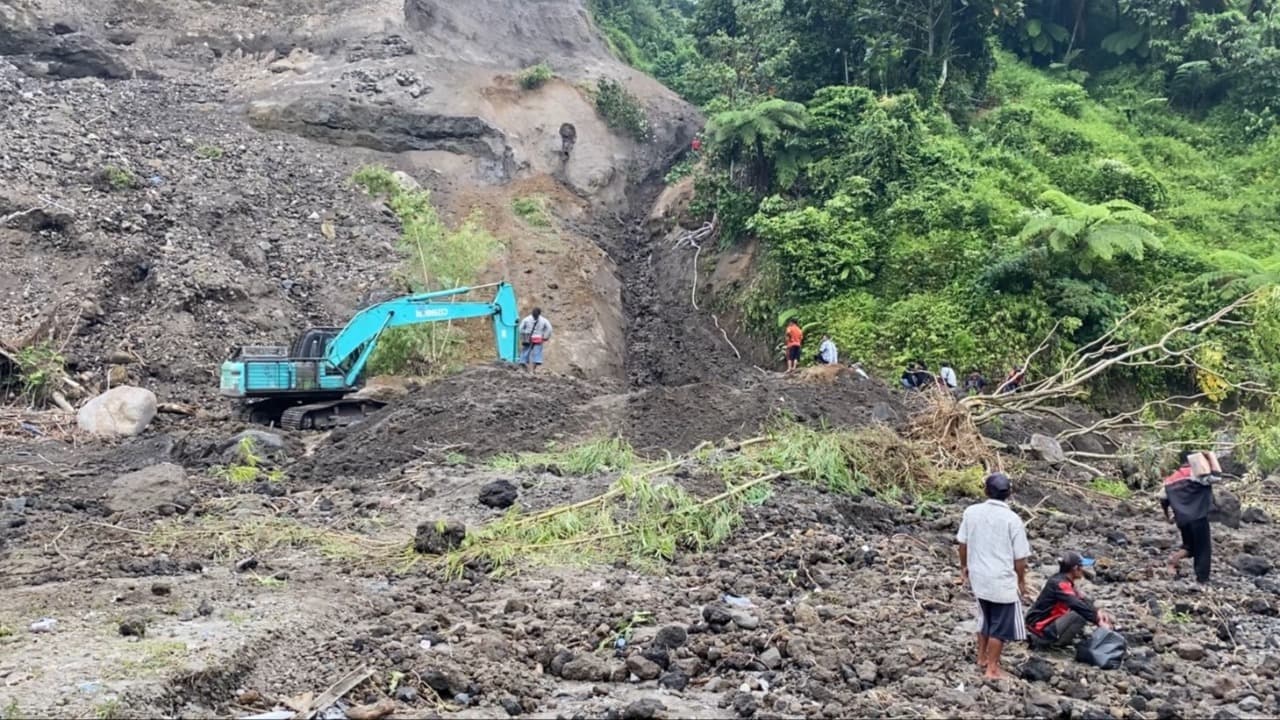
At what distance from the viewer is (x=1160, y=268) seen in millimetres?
19234

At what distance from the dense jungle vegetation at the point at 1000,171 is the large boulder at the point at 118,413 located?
35.5 ft

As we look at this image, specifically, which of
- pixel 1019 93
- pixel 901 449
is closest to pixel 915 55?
pixel 1019 93

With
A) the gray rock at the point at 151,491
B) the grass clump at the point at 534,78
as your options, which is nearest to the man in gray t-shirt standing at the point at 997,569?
the gray rock at the point at 151,491

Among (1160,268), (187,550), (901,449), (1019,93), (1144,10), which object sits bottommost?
(187,550)

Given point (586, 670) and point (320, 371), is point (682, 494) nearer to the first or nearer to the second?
point (586, 670)

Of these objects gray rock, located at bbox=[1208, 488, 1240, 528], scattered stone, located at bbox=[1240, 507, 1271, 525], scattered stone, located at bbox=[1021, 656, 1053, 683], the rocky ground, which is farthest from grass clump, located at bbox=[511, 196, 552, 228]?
scattered stone, located at bbox=[1021, 656, 1053, 683]

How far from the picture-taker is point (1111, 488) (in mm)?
12711

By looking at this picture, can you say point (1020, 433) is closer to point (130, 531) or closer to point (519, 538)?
point (519, 538)

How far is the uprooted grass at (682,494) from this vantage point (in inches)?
357

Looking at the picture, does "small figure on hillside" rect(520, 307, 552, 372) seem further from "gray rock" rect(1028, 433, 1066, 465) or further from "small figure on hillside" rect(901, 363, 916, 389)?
"gray rock" rect(1028, 433, 1066, 465)

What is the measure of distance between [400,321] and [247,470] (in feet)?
14.5

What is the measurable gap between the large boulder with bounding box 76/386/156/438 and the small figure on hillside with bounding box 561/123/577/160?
15548 mm

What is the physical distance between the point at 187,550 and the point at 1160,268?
16120 mm

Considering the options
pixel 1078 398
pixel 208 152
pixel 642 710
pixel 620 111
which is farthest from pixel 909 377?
pixel 208 152
